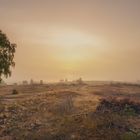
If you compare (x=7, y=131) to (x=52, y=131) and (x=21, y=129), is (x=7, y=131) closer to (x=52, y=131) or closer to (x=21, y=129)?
(x=21, y=129)

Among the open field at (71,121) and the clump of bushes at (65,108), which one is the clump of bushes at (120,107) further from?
the clump of bushes at (65,108)

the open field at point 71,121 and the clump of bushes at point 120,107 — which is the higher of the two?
the clump of bushes at point 120,107

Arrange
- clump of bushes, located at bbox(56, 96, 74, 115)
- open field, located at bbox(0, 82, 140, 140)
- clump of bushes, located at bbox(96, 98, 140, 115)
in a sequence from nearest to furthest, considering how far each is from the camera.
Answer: open field, located at bbox(0, 82, 140, 140) → clump of bushes, located at bbox(96, 98, 140, 115) → clump of bushes, located at bbox(56, 96, 74, 115)

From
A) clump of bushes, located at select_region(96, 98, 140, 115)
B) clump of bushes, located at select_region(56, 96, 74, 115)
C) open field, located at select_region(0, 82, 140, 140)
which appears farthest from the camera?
clump of bushes, located at select_region(56, 96, 74, 115)

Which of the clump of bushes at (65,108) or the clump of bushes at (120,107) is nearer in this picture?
the clump of bushes at (120,107)

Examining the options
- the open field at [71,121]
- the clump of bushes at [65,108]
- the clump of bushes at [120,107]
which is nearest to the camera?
the open field at [71,121]

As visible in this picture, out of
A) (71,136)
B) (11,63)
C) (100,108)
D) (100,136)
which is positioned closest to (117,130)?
(100,136)

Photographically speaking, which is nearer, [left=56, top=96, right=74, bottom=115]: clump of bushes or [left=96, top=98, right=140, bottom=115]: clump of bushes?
[left=96, top=98, right=140, bottom=115]: clump of bushes

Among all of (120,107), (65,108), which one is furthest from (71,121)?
(120,107)

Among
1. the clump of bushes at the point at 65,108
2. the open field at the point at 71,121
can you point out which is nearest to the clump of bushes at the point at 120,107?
the open field at the point at 71,121

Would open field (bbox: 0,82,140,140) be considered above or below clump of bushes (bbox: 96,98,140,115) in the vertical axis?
below

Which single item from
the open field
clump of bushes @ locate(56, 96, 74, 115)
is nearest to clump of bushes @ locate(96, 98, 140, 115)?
the open field

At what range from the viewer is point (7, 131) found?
64.5 feet

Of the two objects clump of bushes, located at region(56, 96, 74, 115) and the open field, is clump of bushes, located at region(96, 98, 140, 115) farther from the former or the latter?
clump of bushes, located at region(56, 96, 74, 115)
